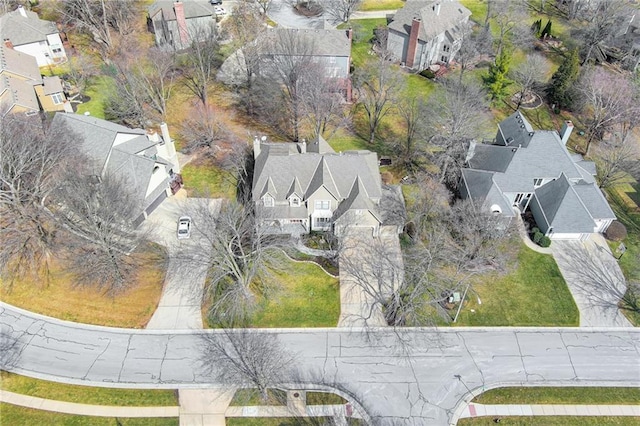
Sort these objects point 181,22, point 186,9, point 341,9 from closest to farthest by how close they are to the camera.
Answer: point 181,22 < point 186,9 < point 341,9

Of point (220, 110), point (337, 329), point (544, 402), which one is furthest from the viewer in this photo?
point (220, 110)

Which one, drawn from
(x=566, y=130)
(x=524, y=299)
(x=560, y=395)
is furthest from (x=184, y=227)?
(x=566, y=130)

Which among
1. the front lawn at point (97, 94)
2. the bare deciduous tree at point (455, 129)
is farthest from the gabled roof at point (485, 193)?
the front lawn at point (97, 94)

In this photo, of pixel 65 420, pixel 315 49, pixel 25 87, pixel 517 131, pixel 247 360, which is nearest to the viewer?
pixel 65 420

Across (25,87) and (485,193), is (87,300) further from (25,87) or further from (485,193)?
(485,193)

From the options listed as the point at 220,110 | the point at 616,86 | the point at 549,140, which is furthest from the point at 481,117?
the point at 220,110

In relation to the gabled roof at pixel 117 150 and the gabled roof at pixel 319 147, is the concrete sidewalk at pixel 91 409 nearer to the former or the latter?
the gabled roof at pixel 117 150

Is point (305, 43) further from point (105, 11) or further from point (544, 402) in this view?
point (544, 402)
